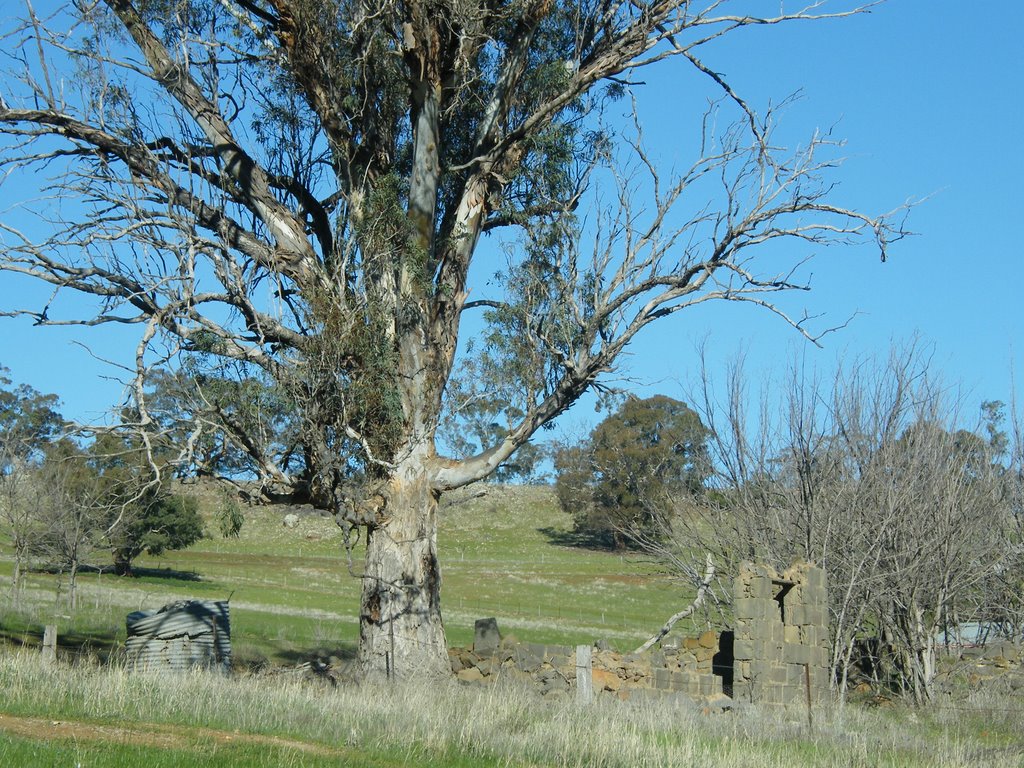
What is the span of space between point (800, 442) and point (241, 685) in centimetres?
1369

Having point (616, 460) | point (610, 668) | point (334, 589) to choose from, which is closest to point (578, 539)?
point (616, 460)

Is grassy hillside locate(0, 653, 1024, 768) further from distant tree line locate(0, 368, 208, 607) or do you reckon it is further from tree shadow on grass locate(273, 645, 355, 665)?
distant tree line locate(0, 368, 208, 607)

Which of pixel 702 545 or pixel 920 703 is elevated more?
pixel 702 545

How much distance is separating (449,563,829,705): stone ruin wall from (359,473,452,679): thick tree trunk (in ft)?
4.43

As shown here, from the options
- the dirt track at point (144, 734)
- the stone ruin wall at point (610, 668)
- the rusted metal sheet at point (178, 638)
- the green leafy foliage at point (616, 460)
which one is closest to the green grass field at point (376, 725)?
the dirt track at point (144, 734)

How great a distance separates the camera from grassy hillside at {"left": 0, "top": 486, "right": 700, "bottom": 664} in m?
26.4

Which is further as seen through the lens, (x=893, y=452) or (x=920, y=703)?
(x=893, y=452)

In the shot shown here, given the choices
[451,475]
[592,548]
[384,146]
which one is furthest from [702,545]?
[592,548]

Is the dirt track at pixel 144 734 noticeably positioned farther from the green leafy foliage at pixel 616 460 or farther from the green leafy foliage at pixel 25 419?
the green leafy foliage at pixel 616 460

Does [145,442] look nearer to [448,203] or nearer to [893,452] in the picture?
[448,203]

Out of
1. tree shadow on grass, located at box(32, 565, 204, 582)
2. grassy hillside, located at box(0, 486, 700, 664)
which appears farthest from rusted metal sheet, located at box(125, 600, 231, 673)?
tree shadow on grass, located at box(32, 565, 204, 582)

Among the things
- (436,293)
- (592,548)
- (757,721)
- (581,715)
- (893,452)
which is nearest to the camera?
(581,715)

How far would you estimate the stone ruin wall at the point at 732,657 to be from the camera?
16547mm

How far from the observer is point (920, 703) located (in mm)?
19719
